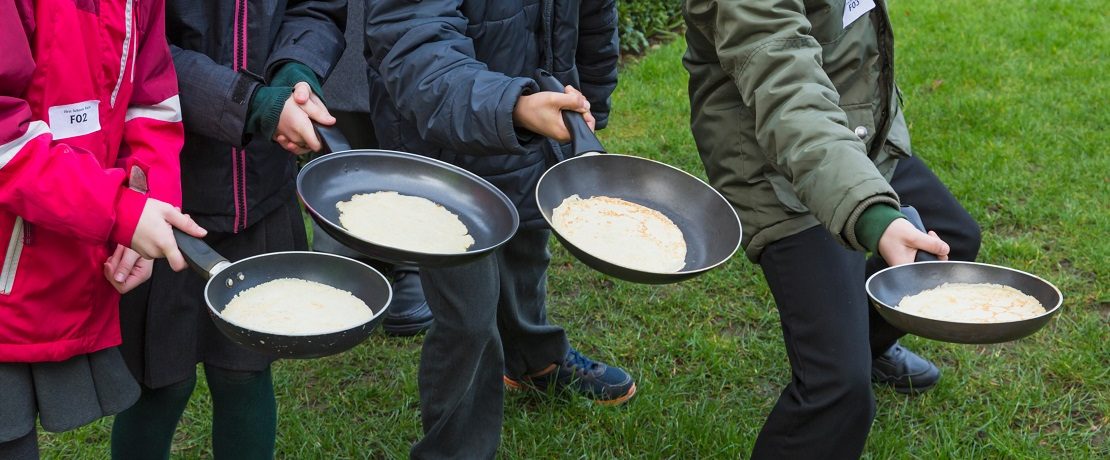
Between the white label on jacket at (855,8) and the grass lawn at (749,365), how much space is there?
1.25 meters

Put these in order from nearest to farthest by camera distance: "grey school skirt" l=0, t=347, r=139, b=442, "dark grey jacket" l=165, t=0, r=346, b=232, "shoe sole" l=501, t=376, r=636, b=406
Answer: "grey school skirt" l=0, t=347, r=139, b=442, "dark grey jacket" l=165, t=0, r=346, b=232, "shoe sole" l=501, t=376, r=636, b=406

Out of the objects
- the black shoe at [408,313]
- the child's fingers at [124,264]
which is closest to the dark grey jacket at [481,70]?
the child's fingers at [124,264]

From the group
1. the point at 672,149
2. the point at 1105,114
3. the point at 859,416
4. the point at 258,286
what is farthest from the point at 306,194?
the point at 1105,114

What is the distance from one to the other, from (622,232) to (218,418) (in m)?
1.07

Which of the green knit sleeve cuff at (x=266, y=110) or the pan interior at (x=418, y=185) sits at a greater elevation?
the green knit sleeve cuff at (x=266, y=110)

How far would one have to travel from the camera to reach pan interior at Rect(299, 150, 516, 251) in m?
2.27

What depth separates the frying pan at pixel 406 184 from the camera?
2244mm

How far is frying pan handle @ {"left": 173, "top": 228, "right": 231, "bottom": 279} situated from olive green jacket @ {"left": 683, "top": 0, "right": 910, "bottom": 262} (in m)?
1.11

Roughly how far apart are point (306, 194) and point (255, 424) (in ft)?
2.59

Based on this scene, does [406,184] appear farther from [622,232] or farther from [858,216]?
[858,216]

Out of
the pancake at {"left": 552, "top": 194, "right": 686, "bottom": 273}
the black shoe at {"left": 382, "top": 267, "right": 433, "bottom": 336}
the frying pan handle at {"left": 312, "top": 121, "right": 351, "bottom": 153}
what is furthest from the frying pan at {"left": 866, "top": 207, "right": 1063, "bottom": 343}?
the black shoe at {"left": 382, "top": 267, "right": 433, "bottom": 336}

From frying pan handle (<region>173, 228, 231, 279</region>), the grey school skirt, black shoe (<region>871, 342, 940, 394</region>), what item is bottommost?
black shoe (<region>871, 342, 940, 394</region>)

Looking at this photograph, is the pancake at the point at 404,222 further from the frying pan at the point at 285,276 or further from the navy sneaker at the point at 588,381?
the navy sneaker at the point at 588,381

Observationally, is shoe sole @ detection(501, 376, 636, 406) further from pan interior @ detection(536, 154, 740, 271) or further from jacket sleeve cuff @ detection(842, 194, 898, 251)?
jacket sleeve cuff @ detection(842, 194, 898, 251)
